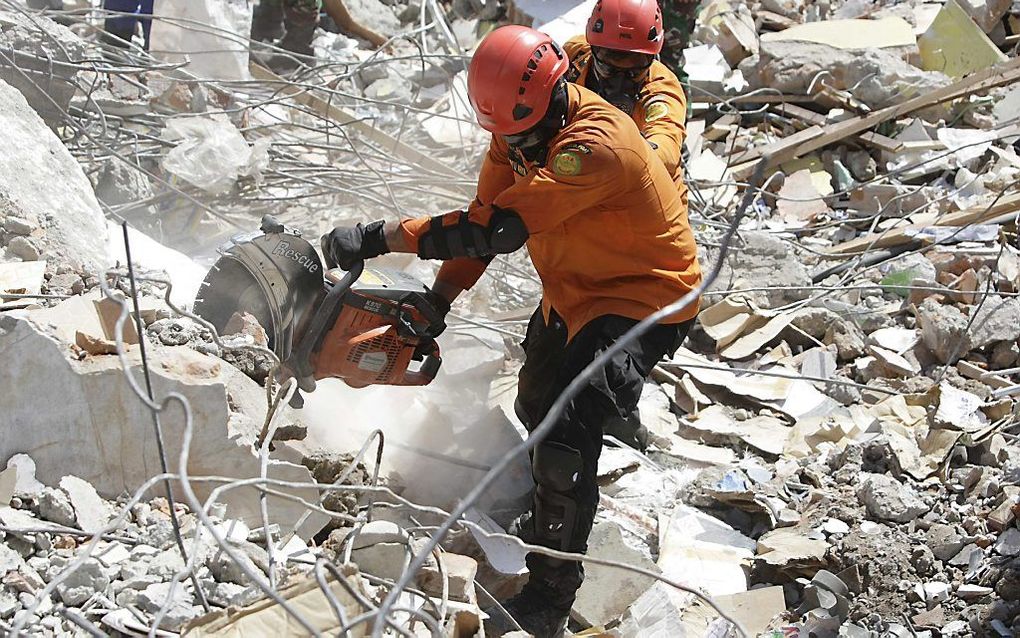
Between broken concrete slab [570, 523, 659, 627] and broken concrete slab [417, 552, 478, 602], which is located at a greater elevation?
broken concrete slab [417, 552, 478, 602]

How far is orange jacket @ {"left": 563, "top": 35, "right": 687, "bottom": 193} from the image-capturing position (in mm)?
4188

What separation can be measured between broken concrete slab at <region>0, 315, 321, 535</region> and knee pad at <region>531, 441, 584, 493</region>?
0.75m

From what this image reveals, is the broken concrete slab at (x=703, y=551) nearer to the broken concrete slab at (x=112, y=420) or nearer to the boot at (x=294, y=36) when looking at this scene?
the broken concrete slab at (x=112, y=420)

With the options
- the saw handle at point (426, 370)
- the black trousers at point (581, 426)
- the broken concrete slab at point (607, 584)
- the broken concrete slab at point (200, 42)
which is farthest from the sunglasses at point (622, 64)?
the broken concrete slab at point (200, 42)

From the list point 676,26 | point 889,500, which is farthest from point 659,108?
point 676,26

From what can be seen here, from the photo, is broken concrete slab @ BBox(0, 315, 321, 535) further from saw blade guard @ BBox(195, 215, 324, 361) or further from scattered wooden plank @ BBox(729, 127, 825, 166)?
scattered wooden plank @ BBox(729, 127, 825, 166)

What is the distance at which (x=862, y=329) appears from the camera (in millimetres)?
6023

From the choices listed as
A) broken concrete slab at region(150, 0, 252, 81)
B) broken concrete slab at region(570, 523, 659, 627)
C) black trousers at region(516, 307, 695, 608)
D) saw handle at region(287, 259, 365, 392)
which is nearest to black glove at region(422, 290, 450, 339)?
saw handle at region(287, 259, 365, 392)

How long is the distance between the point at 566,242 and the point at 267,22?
213 inches

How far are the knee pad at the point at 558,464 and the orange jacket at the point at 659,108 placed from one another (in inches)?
43.9

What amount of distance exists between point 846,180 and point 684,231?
430 centimetres

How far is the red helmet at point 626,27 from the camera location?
476cm

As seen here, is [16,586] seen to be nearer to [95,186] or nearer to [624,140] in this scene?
[624,140]

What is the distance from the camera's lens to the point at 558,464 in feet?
11.5
